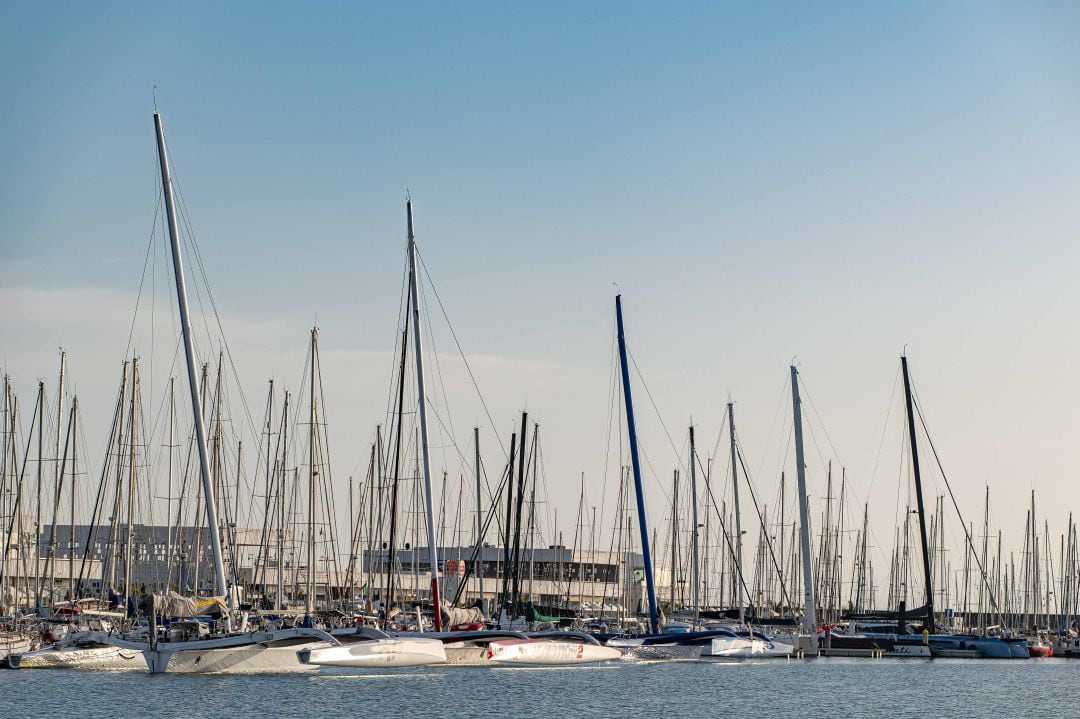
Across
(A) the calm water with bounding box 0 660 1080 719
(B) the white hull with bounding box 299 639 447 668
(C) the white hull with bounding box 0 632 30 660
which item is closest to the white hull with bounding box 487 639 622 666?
(A) the calm water with bounding box 0 660 1080 719

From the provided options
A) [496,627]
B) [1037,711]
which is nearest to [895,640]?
[496,627]

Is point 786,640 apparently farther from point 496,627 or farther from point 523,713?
point 523,713

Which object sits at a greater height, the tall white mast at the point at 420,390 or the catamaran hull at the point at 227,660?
the tall white mast at the point at 420,390

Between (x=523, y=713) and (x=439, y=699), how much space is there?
4866 millimetres

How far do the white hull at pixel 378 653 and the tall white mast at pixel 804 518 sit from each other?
25.3 m

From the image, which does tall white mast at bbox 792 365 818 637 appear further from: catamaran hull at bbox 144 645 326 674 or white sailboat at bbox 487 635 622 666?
catamaran hull at bbox 144 645 326 674

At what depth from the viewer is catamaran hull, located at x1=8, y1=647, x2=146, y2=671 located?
185 ft

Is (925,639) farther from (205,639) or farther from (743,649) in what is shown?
(205,639)

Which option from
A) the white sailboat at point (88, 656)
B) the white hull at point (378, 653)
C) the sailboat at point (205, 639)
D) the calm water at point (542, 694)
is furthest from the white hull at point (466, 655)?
the white sailboat at point (88, 656)

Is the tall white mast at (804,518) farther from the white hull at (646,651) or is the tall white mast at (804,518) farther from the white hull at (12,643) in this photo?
the white hull at (12,643)

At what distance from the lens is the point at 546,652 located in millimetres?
60469

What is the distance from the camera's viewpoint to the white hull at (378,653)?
48938 millimetres

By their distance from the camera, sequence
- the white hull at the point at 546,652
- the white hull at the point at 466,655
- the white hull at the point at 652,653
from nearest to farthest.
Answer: the white hull at the point at 466,655 < the white hull at the point at 546,652 < the white hull at the point at 652,653

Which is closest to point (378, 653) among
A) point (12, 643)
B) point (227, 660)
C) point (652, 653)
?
point (227, 660)
